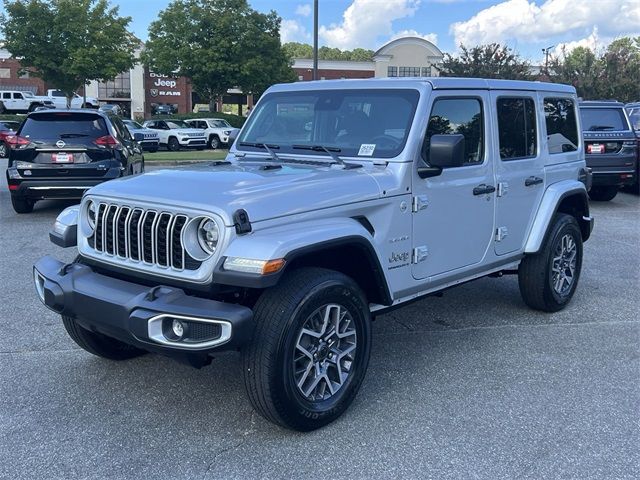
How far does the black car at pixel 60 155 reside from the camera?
9.68 m

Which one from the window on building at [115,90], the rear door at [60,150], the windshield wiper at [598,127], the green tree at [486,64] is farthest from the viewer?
the window on building at [115,90]

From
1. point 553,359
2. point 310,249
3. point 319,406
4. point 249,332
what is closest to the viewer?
point 249,332

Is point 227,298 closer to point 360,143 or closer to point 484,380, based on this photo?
point 360,143

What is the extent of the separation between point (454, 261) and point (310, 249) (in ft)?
5.20

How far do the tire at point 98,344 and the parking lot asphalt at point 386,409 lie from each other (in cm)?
10

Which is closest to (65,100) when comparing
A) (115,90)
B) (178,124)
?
(115,90)

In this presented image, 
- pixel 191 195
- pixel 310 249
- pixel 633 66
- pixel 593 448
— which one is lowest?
pixel 593 448

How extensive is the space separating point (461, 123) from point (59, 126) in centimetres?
715

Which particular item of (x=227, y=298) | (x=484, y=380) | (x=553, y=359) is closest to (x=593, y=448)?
(x=484, y=380)

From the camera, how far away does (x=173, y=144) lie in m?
29.8

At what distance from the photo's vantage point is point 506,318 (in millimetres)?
5703

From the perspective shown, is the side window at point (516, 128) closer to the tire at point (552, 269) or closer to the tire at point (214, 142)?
the tire at point (552, 269)

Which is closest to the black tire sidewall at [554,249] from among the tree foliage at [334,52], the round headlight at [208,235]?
the round headlight at [208,235]

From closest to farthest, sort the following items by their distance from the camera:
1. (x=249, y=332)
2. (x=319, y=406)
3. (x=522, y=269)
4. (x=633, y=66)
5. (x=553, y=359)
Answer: (x=249, y=332), (x=319, y=406), (x=553, y=359), (x=522, y=269), (x=633, y=66)
